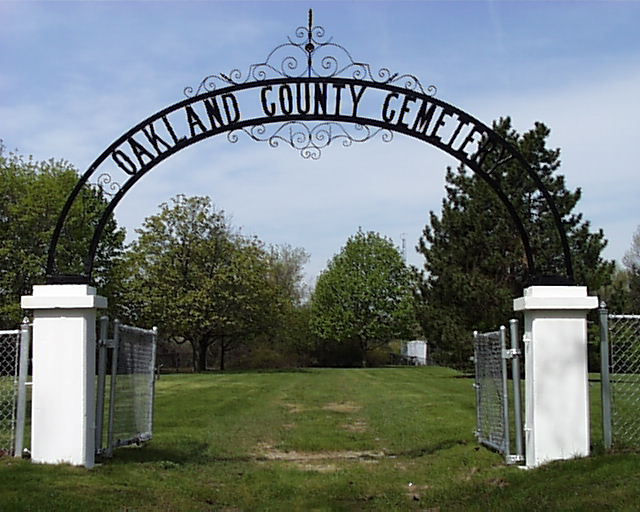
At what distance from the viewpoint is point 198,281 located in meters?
41.8

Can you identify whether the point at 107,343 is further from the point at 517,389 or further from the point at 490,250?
the point at 490,250

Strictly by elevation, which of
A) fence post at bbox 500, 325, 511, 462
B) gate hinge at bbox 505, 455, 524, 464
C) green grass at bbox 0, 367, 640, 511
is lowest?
green grass at bbox 0, 367, 640, 511

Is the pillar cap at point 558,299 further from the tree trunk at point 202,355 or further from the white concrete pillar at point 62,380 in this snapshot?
the tree trunk at point 202,355

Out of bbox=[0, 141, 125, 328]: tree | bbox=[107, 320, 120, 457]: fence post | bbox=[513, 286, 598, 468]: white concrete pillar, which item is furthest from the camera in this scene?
bbox=[0, 141, 125, 328]: tree

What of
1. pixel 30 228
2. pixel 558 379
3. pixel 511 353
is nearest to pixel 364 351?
pixel 30 228

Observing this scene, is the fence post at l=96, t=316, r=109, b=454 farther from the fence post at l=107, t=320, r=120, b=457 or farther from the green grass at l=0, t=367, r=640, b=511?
the green grass at l=0, t=367, r=640, b=511

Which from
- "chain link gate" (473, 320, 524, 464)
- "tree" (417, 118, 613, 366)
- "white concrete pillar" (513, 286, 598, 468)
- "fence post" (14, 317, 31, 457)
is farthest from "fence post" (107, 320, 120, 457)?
"tree" (417, 118, 613, 366)

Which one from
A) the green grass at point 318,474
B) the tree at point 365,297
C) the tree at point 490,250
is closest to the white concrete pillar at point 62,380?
the green grass at point 318,474

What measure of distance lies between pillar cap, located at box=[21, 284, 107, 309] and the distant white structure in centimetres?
4967

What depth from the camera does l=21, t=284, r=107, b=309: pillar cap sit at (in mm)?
8789

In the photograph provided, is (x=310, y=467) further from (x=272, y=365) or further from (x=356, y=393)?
(x=272, y=365)

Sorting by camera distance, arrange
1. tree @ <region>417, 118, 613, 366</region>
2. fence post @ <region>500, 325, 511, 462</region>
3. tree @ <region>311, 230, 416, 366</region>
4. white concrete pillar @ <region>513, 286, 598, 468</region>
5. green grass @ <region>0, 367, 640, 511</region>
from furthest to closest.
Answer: tree @ <region>311, 230, 416, 366</region> → tree @ <region>417, 118, 613, 366</region> → fence post @ <region>500, 325, 511, 462</region> → white concrete pillar @ <region>513, 286, 598, 468</region> → green grass @ <region>0, 367, 640, 511</region>

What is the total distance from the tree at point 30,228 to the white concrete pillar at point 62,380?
29913mm

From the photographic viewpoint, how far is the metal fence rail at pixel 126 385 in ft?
30.8
